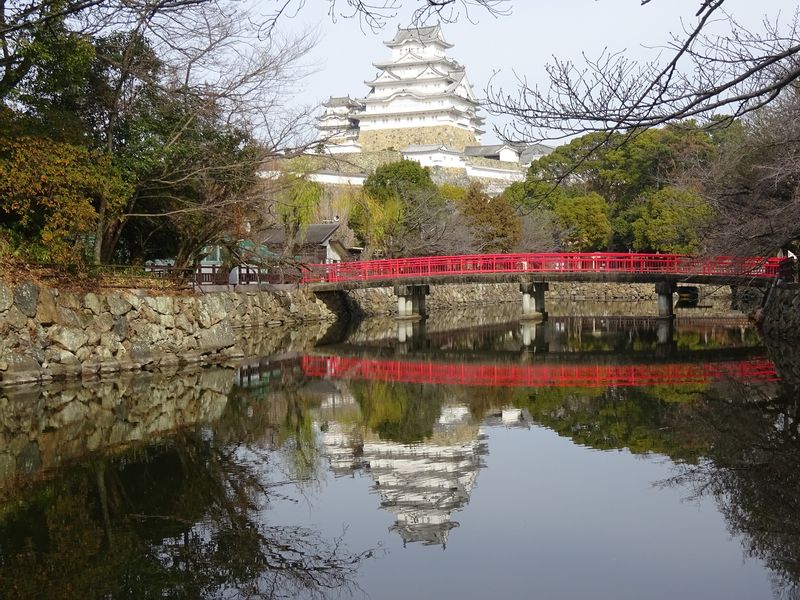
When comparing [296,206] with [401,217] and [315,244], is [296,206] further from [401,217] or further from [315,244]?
[401,217]

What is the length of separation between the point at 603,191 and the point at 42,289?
40380mm

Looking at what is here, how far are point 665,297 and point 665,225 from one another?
12.4m

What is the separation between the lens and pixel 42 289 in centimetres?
1480

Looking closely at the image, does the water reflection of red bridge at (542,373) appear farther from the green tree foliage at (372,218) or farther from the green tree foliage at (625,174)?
the green tree foliage at (625,174)

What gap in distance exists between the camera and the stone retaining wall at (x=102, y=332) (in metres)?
14.2

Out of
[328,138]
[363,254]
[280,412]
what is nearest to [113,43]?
[328,138]

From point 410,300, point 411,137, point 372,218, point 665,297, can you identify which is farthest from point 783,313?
point 411,137

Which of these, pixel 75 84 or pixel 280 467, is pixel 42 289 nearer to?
pixel 75 84

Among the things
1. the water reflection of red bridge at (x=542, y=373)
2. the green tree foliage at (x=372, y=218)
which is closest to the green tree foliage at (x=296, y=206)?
the green tree foliage at (x=372, y=218)

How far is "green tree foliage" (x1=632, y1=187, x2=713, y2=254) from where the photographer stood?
127 feet

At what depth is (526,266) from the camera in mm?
30078

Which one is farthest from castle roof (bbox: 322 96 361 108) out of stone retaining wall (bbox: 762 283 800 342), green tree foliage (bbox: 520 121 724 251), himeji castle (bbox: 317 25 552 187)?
stone retaining wall (bbox: 762 283 800 342)

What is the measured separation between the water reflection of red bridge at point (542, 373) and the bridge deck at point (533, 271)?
732 cm

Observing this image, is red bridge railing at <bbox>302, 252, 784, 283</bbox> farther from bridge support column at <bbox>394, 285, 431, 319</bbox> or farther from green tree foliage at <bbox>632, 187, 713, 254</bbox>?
green tree foliage at <bbox>632, 187, 713, 254</bbox>
